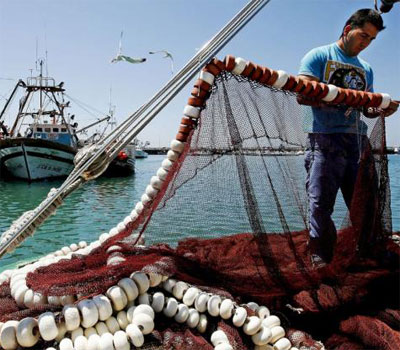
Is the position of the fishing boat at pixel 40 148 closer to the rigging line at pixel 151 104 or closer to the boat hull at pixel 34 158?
the boat hull at pixel 34 158

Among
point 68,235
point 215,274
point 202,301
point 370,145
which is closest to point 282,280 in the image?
point 215,274

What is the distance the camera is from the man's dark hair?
2834mm

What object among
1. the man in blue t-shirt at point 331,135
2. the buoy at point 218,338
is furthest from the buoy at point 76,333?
the man in blue t-shirt at point 331,135

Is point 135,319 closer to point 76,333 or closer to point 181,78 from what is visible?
point 76,333

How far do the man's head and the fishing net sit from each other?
44cm

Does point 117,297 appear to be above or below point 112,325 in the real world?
above

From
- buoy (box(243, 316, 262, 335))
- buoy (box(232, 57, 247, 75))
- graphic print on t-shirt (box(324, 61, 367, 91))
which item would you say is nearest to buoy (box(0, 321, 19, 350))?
buoy (box(243, 316, 262, 335))

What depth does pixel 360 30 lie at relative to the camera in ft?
9.45

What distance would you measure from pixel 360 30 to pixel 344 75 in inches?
11.8

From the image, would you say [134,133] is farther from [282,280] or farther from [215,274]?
[282,280]

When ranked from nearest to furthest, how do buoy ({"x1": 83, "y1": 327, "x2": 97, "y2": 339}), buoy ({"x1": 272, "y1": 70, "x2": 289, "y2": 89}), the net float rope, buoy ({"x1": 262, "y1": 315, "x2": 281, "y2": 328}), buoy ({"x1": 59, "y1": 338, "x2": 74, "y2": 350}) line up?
buoy ({"x1": 59, "y1": 338, "x2": 74, "y2": 350}) → buoy ({"x1": 83, "y1": 327, "x2": 97, "y2": 339}) → buoy ({"x1": 262, "y1": 315, "x2": 281, "y2": 328}) → the net float rope → buoy ({"x1": 272, "y1": 70, "x2": 289, "y2": 89})

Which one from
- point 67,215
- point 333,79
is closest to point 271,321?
point 333,79

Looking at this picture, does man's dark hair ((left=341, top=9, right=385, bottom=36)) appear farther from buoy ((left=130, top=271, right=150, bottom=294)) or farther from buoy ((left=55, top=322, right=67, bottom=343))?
buoy ((left=55, top=322, right=67, bottom=343))

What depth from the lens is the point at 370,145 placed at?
2.92 metres
